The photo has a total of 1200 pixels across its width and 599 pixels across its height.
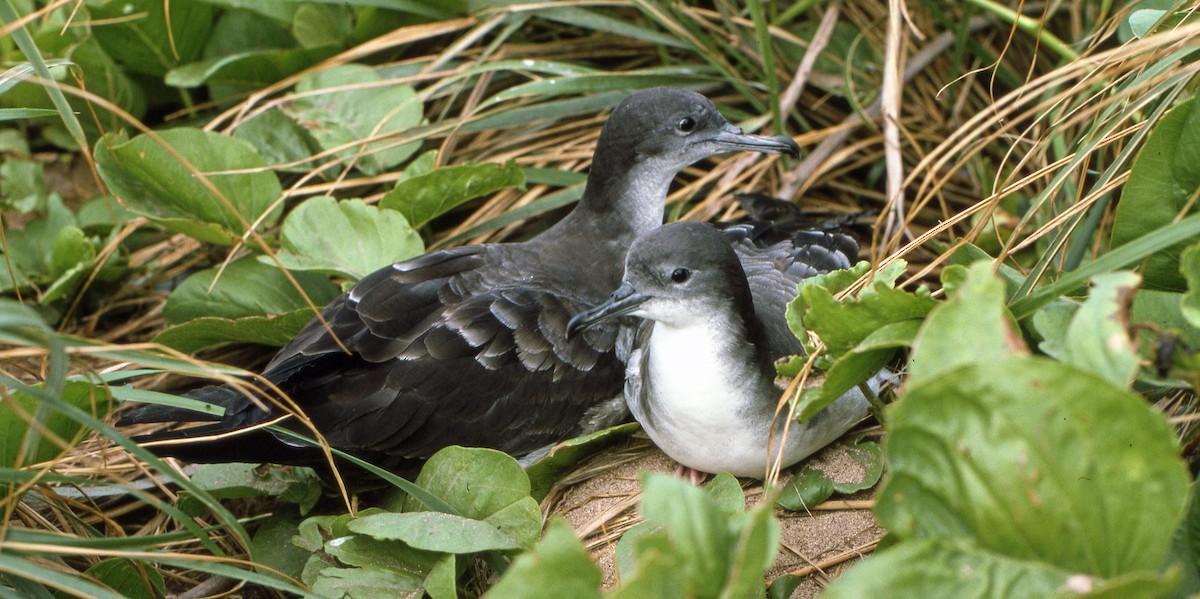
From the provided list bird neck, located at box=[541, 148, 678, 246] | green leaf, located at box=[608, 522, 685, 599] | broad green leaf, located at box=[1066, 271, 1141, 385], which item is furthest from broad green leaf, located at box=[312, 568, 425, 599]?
broad green leaf, located at box=[1066, 271, 1141, 385]

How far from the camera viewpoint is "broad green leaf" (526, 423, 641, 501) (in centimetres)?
303

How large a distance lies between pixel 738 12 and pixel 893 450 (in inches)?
120

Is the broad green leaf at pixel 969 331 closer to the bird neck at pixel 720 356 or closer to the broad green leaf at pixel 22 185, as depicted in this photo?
the bird neck at pixel 720 356

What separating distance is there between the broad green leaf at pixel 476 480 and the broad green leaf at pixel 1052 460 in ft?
3.85

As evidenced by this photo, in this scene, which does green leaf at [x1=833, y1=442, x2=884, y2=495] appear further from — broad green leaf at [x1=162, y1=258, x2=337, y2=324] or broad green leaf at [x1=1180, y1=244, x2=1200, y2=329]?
broad green leaf at [x1=162, y1=258, x2=337, y2=324]

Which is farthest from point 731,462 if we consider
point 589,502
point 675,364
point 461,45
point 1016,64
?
point 1016,64

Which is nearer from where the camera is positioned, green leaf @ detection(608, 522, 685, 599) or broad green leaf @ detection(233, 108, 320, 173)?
green leaf @ detection(608, 522, 685, 599)

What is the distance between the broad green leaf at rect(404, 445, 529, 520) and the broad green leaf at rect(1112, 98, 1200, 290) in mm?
1432

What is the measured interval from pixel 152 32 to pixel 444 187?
54.3 inches

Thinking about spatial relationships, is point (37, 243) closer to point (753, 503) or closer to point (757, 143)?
point (757, 143)

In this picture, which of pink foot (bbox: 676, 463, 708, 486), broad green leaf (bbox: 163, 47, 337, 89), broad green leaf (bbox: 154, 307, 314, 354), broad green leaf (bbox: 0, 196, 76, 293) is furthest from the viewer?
broad green leaf (bbox: 163, 47, 337, 89)

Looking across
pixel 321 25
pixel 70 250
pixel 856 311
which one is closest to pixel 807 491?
pixel 856 311

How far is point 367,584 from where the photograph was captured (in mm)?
2574

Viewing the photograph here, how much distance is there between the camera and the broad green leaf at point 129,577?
251cm
